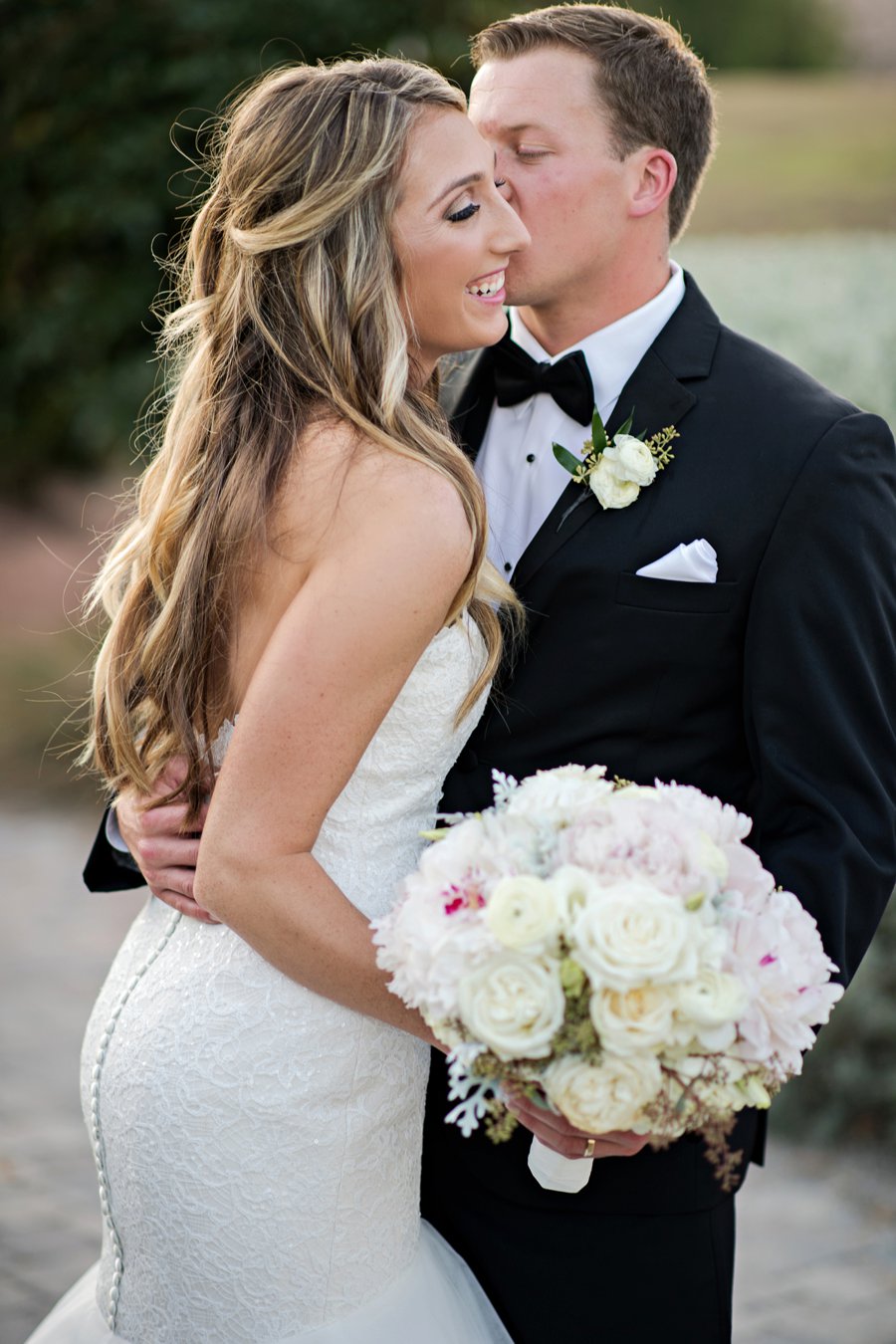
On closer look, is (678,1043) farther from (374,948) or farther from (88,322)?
(88,322)

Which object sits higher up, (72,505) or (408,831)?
(408,831)

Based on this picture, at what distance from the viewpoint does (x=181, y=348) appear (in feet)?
8.35

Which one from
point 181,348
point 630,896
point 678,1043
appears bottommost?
point 678,1043

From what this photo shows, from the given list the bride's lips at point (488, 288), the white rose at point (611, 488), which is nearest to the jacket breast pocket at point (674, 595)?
the white rose at point (611, 488)

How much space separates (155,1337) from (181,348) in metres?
1.66

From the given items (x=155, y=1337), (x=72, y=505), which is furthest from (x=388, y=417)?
(x=72, y=505)

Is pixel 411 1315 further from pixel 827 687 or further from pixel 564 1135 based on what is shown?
pixel 827 687

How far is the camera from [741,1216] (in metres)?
4.54

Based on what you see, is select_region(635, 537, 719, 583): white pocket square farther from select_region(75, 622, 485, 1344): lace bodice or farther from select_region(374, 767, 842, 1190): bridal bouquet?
select_region(374, 767, 842, 1190): bridal bouquet

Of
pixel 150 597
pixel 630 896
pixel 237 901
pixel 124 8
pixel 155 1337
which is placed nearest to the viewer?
pixel 630 896

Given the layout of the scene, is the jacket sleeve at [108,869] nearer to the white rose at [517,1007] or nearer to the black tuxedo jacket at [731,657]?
the black tuxedo jacket at [731,657]

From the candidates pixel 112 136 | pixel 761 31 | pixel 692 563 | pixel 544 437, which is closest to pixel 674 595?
pixel 692 563

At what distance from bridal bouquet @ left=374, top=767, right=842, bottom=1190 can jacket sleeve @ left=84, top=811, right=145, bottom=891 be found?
45.9 inches

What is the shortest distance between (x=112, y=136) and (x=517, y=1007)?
8320mm
